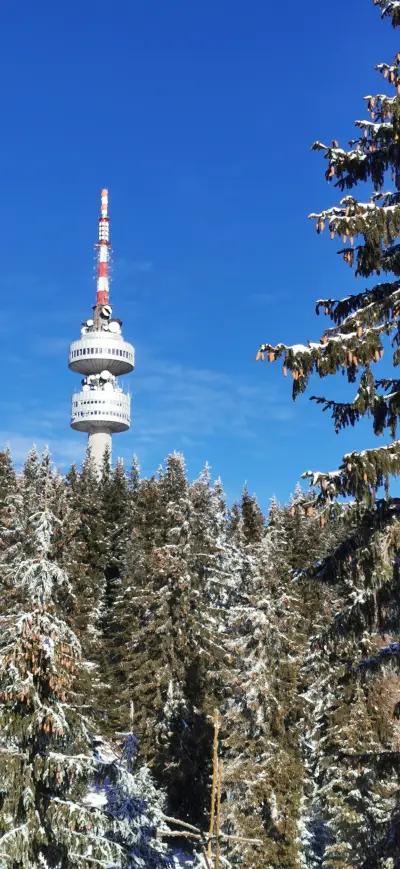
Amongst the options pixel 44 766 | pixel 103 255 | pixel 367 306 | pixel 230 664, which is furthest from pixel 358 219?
pixel 103 255

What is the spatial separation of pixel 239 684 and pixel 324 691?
512 centimetres

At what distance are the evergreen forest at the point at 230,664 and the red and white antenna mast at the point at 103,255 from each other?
259ft

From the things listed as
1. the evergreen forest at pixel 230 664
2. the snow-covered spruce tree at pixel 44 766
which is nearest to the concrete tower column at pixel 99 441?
the evergreen forest at pixel 230 664

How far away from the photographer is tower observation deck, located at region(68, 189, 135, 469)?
147625 mm

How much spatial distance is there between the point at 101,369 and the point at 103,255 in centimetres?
2123

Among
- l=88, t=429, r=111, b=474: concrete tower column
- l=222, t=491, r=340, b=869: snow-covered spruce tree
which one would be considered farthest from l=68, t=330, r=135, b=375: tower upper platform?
l=222, t=491, r=340, b=869: snow-covered spruce tree

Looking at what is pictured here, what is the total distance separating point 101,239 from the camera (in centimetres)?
14200

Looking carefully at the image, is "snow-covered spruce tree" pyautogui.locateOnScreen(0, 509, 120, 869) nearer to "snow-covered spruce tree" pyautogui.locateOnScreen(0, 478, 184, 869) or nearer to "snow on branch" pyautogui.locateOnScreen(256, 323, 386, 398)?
"snow-covered spruce tree" pyautogui.locateOnScreen(0, 478, 184, 869)

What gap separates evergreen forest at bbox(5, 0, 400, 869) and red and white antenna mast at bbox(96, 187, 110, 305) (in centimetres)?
7902

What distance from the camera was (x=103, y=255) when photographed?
14312 cm

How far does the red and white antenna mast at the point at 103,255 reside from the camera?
141875 millimetres

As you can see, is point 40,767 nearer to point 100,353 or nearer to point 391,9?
point 391,9

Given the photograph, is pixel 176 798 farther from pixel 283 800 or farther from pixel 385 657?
pixel 385 657

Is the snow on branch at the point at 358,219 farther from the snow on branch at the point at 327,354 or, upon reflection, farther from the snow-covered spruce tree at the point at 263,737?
the snow-covered spruce tree at the point at 263,737
